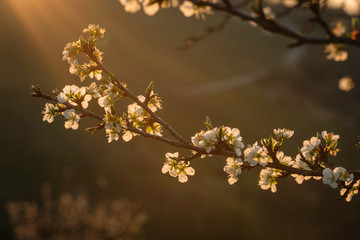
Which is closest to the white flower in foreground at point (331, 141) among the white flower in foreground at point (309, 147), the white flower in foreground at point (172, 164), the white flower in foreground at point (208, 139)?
the white flower in foreground at point (309, 147)

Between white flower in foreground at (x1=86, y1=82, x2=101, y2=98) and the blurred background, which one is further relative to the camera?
the blurred background

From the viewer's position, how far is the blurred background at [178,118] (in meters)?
12.9

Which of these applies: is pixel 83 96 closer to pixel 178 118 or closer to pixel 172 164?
pixel 172 164

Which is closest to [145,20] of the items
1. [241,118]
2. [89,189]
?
[241,118]

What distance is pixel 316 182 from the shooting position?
54.1 feet

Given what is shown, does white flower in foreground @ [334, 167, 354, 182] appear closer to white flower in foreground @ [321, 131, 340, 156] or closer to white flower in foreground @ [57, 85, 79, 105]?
white flower in foreground @ [321, 131, 340, 156]

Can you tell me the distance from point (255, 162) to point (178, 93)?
75.8ft

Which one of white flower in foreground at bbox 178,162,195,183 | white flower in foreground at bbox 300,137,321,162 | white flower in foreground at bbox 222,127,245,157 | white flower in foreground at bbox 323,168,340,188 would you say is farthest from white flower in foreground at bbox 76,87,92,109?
white flower in foreground at bbox 323,168,340,188

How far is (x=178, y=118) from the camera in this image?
20.5m

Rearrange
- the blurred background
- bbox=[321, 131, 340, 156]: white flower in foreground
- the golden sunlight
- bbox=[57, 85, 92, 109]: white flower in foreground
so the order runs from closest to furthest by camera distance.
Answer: bbox=[57, 85, 92, 109]: white flower in foreground → bbox=[321, 131, 340, 156]: white flower in foreground → the blurred background → the golden sunlight

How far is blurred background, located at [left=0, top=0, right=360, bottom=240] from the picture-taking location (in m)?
12.9

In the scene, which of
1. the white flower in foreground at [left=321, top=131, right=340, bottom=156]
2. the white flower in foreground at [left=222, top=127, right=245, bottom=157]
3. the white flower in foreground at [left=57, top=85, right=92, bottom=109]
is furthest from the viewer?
the white flower in foreground at [left=321, top=131, right=340, bottom=156]

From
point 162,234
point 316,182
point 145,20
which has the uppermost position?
point 145,20

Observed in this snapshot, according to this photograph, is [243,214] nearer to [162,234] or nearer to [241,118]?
[162,234]
